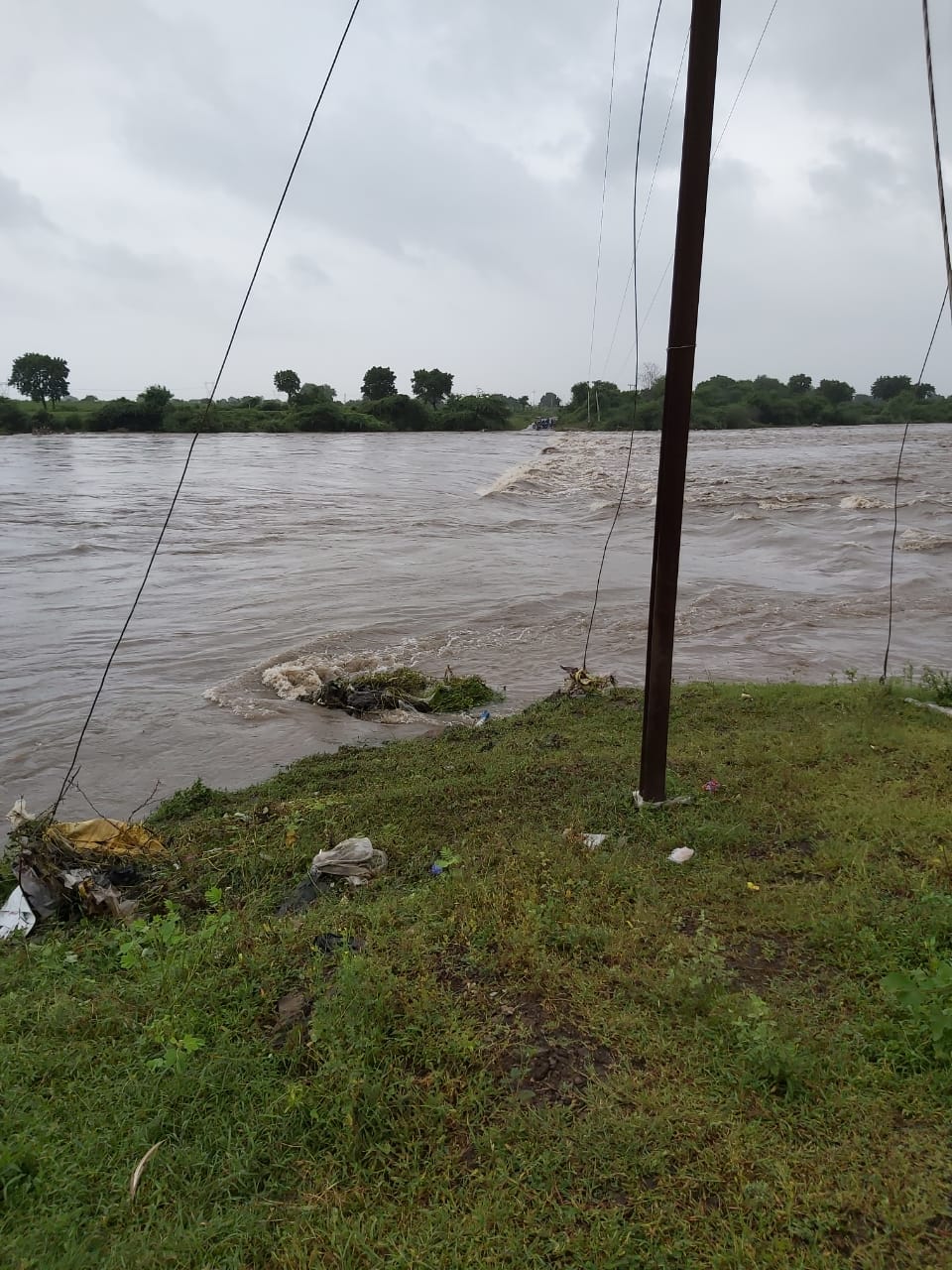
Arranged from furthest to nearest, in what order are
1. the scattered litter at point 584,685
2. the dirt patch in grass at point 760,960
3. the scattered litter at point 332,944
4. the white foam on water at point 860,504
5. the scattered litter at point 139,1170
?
1. the white foam on water at point 860,504
2. the scattered litter at point 584,685
3. the scattered litter at point 332,944
4. the dirt patch in grass at point 760,960
5. the scattered litter at point 139,1170

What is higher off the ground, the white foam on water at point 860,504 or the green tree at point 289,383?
the green tree at point 289,383

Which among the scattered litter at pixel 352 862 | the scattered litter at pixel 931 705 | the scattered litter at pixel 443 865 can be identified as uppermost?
the scattered litter at pixel 931 705

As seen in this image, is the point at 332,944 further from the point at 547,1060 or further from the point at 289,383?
the point at 289,383

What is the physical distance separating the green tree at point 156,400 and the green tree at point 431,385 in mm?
28340

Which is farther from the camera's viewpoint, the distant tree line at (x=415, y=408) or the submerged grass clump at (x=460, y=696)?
the distant tree line at (x=415, y=408)

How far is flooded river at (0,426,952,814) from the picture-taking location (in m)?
7.72

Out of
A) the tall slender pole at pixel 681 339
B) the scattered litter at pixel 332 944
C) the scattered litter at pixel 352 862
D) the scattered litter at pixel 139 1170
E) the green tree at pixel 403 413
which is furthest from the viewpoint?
the green tree at pixel 403 413

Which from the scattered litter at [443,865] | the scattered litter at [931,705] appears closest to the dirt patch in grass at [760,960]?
the scattered litter at [443,865]

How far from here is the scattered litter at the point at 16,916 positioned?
12.1ft

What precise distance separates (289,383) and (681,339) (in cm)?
7954

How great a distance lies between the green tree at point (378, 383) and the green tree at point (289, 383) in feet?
27.1

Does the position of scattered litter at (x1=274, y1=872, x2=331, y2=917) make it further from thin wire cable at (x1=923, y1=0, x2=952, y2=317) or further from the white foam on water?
the white foam on water

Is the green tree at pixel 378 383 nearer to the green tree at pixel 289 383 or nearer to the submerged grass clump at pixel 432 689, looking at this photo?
the green tree at pixel 289 383

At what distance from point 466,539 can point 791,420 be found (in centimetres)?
6431
